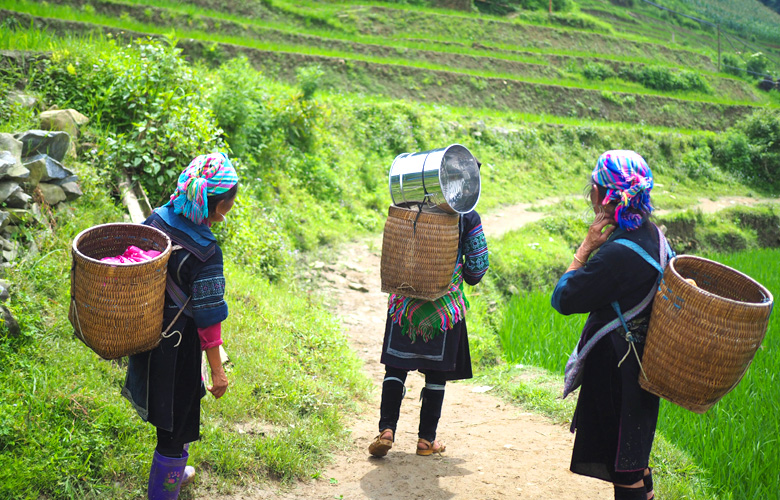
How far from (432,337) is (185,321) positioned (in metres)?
1.33

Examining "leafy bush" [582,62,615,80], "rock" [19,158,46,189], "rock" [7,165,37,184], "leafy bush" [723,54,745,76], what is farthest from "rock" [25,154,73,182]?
"leafy bush" [723,54,745,76]

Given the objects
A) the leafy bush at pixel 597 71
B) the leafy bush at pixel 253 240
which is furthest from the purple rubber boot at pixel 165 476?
the leafy bush at pixel 597 71

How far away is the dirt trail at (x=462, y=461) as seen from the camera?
3.26m

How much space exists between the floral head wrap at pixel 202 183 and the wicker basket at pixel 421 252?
90 cm

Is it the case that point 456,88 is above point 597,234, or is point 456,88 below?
below

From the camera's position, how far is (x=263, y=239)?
6.36 m

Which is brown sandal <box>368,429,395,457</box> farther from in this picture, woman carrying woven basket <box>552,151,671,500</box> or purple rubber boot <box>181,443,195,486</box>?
woman carrying woven basket <box>552,151,671,500</box>

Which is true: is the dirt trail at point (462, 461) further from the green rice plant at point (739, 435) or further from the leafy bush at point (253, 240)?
the leafy bush at point (253, 240)

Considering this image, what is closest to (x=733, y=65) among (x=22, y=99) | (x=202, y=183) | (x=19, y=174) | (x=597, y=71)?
(x=597, y=71)

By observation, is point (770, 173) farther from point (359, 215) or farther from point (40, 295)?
point (40, 295)

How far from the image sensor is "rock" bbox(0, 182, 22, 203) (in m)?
4.11

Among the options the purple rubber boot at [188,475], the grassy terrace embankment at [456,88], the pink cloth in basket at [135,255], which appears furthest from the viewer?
the grassy terrace embankment at [456,88]

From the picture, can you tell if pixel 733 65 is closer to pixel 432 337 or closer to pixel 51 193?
pixel 432 337

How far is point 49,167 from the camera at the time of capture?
14.8 feet
